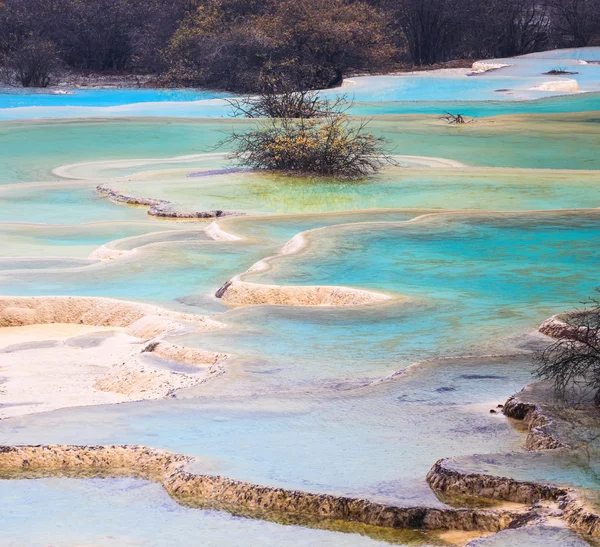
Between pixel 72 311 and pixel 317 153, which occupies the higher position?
pixel 317 153

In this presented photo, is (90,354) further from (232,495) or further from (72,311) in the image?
(232,495)

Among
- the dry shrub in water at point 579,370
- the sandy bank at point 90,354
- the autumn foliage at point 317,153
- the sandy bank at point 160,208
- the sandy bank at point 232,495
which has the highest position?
the autumn foliage at point 317,153

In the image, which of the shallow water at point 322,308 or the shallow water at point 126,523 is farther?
the shallow water at point 322,308

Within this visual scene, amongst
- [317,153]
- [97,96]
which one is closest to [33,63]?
[97,96]

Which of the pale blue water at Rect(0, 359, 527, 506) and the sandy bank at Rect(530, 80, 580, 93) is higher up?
the sandy bank at Rect(530, 80, 580, 93)

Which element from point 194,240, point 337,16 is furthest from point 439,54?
point 194,240

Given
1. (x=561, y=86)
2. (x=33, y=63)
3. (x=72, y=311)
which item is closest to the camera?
(x=72, y=311)

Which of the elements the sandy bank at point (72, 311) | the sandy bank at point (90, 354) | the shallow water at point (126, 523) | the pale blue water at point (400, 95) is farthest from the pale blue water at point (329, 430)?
the pale blue water at point (400, 95)

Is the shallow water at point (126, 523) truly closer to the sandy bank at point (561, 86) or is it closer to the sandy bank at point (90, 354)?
the sandy bank at point (90, 354)

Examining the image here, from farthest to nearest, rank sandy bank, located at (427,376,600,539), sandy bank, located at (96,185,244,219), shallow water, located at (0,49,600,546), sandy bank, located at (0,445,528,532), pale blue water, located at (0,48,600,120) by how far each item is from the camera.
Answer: pale blue water, located at (0,48,600,120)
sandy bank, located at (96,185,244,219)
shallow water, located at (0,49,600,546)
sandy bank, located at (0,445,528,532)
sandy bank, located at (427,376,600,539)

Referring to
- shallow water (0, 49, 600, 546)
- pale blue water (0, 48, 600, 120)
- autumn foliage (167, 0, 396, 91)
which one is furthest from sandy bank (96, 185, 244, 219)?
autumn foliage (167, 0, 396, 91)

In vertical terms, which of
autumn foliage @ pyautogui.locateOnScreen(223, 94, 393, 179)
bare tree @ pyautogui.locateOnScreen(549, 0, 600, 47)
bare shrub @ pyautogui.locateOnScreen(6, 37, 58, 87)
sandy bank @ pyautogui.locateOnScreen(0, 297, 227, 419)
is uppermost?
bare tree @ pyautogui.locateOnScreen(549, 0, 600, 47)

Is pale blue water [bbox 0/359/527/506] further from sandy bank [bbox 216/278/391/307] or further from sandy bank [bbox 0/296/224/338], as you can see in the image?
sandy bank [bbox 0/296/224/338]

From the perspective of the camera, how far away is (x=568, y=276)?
6.83 m
